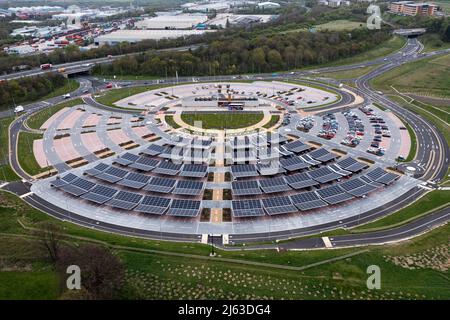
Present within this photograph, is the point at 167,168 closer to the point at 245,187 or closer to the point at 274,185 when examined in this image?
the point at 245,187

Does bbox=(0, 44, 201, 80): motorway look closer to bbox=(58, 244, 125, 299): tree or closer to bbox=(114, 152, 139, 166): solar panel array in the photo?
bbox=(114, 152, 139, 166): solar panel array

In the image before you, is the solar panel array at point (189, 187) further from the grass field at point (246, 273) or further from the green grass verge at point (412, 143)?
the green grass verge at point (412, 143)

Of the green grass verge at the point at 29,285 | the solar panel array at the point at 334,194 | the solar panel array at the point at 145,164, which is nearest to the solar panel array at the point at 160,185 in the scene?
the solar panel array at the point at 145,164

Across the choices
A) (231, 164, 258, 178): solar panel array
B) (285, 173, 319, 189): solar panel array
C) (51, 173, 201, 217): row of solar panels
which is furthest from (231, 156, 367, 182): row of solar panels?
(51, 173, 201, 217): row of solar panels

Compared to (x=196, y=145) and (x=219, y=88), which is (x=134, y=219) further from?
(x=219, y=88)

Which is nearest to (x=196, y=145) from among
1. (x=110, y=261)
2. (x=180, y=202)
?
(x=180, y=202)

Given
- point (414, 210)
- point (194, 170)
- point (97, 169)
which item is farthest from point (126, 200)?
point (414, 210)
